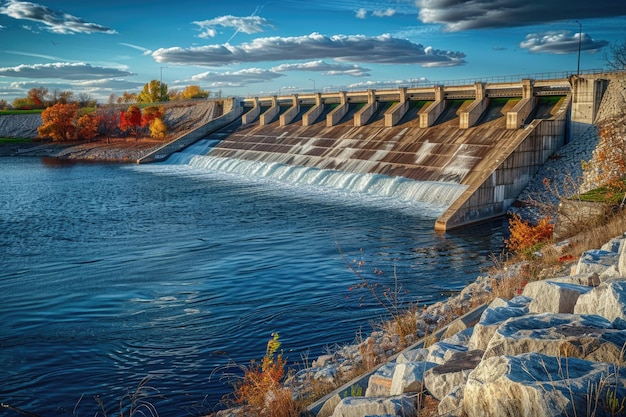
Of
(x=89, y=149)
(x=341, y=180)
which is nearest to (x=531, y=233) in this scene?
(x=341, y=180)

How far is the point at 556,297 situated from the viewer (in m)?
8.98

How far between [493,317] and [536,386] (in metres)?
3.51

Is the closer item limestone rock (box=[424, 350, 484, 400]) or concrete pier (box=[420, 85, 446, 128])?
limestone rock (box=[424, 350, 484, 400])

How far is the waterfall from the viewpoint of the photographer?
115 feet

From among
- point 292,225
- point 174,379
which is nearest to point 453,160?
point 292,225

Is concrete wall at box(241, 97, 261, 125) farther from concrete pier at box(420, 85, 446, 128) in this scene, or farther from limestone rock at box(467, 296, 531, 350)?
limestone rock at box(467, 296, 531, 350)

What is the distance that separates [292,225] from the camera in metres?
31.0

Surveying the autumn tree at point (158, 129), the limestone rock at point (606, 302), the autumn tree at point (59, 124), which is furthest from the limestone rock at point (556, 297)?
the autumn tree at point (59, 124)

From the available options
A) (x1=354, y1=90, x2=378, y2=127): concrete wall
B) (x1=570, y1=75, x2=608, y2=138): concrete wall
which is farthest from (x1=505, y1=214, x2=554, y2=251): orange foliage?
(x1=354, y1=90, x2=378, y2=127): concrete wall

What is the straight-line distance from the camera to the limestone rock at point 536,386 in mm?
5441

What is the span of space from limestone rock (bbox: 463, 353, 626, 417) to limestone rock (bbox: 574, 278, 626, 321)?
188cm

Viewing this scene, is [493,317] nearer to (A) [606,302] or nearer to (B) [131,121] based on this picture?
(A) [606,302]

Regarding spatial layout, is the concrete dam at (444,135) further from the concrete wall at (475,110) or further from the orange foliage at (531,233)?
the orange foliage at (531,233)

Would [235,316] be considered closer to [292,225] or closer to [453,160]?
[292,225]
